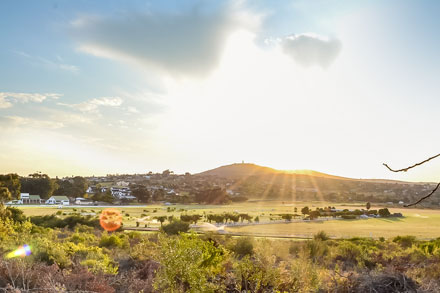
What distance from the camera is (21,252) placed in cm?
1124

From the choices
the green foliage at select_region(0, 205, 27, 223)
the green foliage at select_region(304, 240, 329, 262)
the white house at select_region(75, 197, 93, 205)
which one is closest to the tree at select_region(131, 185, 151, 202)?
the white house at select_region(75, 197, 93, 205)

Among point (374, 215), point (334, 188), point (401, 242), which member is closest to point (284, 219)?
point (374, 215)

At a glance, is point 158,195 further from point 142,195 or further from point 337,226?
point 337,226

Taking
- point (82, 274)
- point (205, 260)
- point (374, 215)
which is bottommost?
point (374, 215)

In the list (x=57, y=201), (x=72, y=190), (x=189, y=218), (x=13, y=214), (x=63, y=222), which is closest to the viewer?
(x=13, y=214)

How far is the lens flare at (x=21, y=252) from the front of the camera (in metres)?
10.9

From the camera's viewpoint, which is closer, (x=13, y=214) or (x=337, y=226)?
(x=13, y=214)

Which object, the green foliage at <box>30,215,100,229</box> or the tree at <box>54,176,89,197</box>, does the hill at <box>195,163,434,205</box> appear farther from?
the green foliage at <box>30,215,100,229</box>

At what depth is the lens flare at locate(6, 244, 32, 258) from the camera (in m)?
10.9

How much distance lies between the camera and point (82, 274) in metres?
8.30

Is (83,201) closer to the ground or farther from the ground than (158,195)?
closer to the ground

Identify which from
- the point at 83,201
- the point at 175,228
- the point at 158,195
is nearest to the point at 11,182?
the point at 83,201

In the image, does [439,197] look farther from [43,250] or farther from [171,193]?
[43,250]

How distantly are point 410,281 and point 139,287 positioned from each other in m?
6.91
